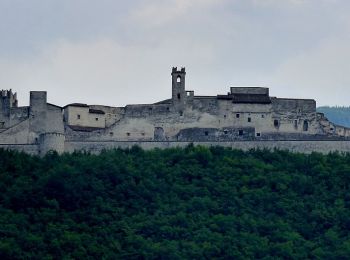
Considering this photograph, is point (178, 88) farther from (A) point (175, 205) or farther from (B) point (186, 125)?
(A) point (175, 205)

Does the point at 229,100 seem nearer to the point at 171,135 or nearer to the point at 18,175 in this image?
the point at 171,135

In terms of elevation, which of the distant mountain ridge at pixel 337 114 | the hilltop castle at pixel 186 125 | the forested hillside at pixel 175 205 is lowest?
the forested hillside at pixel 175 205

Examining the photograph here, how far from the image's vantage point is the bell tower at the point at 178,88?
6394cm

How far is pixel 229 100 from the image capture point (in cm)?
Result: 6397

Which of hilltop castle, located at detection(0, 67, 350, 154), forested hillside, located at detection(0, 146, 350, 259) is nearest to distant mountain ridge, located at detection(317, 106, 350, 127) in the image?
hilltop castle, located at detection(0, 67, 350, 154)

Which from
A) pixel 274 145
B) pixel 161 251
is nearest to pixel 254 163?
pixel 274 145

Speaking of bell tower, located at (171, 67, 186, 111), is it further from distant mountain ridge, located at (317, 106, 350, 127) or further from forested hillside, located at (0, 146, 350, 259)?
distant mountain ridge, located at (317, 106, 350, 127)

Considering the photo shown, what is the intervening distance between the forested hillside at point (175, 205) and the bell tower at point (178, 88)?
8.35 ft

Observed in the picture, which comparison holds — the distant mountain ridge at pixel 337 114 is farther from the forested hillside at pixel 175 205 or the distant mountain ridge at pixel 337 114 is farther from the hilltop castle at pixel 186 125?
the forested hillside at pixel 175 205

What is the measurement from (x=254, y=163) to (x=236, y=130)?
2629mm

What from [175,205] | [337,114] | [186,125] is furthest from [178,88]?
[337,114]

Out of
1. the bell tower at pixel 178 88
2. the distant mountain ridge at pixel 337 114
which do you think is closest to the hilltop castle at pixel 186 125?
the bell tower at pixel 178 88

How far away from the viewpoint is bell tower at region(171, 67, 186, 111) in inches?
2517

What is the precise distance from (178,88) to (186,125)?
5.81 feet
